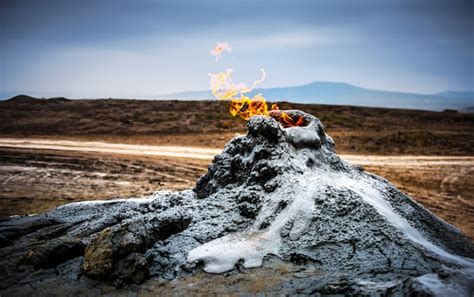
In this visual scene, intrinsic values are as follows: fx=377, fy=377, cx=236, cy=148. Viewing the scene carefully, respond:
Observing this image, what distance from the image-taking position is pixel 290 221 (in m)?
3.99

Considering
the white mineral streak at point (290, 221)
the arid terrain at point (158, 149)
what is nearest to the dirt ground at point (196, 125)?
the arid terrain at point (158, 149)

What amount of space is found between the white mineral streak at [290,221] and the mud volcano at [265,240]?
12 mm

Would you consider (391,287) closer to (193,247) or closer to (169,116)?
(193,247)

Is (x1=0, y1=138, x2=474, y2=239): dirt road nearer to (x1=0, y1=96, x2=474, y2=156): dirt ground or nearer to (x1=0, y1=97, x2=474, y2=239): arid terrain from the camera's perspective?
(x1=0, y1=97, x2=474, y2=239): arid terrain

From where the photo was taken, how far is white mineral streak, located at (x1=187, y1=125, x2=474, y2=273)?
12.1 feet

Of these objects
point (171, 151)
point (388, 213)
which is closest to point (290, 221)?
point (388, 213)

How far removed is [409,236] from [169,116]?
78.1ft

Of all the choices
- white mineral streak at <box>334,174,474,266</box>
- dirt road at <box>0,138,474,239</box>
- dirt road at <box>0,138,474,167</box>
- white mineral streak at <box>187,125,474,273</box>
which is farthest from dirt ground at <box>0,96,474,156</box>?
white mineral streak at <box>187,125,474,273</box>

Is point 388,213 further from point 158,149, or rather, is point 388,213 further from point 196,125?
point 196,125

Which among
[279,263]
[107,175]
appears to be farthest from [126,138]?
[279,263]

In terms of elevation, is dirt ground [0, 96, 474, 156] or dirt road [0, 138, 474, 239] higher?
dirt ground [0, 96, 474, 156]

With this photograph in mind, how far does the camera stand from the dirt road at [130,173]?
909cm

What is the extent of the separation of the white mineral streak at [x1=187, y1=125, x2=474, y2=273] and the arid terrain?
4075 millimetres

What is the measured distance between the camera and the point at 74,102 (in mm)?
32969
